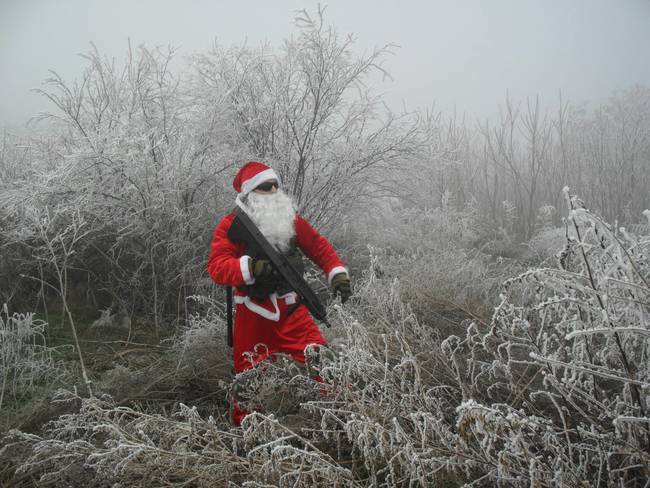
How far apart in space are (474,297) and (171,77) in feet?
12.5

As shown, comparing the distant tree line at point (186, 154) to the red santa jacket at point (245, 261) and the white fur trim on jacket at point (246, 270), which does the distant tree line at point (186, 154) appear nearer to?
the red santa jacket at point (245, 261)

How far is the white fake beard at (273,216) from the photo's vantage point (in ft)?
8.72

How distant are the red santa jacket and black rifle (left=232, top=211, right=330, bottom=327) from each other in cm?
13

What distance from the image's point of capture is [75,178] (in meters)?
4.20

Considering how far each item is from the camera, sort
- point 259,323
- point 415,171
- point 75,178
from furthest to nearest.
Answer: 1. point 415,171
2. point 75,178
3. point 259,323

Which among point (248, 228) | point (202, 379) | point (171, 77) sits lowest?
point (202, 379)

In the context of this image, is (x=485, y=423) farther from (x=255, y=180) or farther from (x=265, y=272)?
(x=255, y=180)

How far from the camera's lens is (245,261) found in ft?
7.68

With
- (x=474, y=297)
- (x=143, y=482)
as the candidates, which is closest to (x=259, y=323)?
(x=143, y=482)

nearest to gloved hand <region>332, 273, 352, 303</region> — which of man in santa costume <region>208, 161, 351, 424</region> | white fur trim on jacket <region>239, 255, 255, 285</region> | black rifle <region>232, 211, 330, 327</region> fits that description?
man in santa costume <region>208, 161, 351, 424</region>

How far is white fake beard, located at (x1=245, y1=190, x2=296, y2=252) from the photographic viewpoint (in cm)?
266

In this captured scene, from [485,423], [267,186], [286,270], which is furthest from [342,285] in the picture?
[485,423]

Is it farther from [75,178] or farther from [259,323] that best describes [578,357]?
[75,178]

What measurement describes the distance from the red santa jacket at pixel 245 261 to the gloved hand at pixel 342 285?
0.11ft
